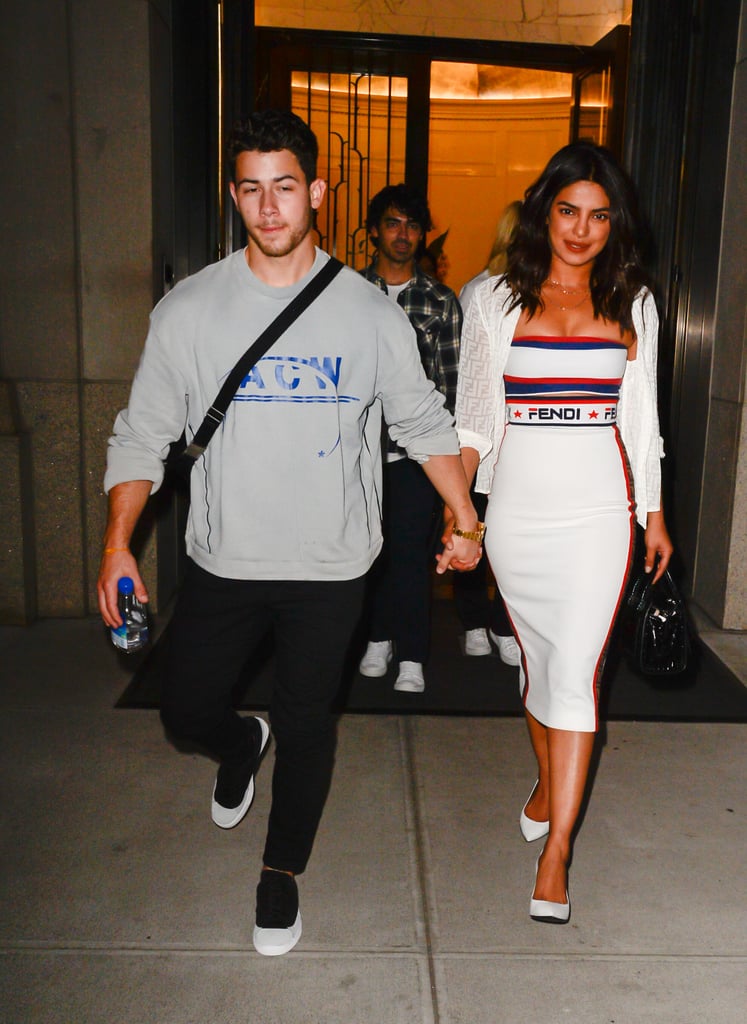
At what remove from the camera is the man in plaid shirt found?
15.5ft

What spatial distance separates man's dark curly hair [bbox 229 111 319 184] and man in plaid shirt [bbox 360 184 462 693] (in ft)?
6.84

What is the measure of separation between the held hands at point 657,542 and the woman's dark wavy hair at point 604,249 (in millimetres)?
576

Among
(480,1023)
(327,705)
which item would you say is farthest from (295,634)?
(480,1023)

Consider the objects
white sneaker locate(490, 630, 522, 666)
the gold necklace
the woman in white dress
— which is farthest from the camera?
white sneaker locate(490, 630, 522, 666)

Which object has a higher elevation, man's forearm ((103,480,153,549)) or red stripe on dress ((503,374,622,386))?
red stripe on dress ((503,374,622,386))

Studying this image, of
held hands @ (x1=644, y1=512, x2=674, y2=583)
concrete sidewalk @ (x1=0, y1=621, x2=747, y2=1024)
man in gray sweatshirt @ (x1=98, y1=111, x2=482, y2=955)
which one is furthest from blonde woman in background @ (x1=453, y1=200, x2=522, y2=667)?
man in gray sweatshirt @ (x1=98, y1=111, x2=482, y2=955)

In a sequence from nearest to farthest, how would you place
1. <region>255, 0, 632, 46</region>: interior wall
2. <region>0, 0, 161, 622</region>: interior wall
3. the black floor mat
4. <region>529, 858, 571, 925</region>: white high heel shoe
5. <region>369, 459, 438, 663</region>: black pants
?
<region>529, 858, 571, 925</region>: white high heel shoe → the black floor mat → <region>369, 459, 438, 663</region>: black pants → <region>0, 0, 161, 622</region>: interior wall → <region>255, 0, 632, 46</region>: interior wall

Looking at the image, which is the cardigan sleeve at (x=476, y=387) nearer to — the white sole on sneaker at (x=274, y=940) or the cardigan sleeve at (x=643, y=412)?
the cardigan sleeve at (x=643, y=412)

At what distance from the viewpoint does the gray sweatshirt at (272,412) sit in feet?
8.59

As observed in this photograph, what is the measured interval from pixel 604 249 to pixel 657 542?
880 mm

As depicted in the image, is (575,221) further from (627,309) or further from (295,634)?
(295,634)

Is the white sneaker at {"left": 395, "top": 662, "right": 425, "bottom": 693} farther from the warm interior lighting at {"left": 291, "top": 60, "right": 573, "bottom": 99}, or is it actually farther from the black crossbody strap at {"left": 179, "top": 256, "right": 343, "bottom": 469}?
the warm interior lighting at {"left": 291, "top": 60, "right": 573, "bottom": 99}

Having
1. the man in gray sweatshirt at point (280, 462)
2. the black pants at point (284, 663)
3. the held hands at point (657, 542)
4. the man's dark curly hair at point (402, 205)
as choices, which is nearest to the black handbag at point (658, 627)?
the held hands at point (657, 542)

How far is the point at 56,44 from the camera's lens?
17.6ft
